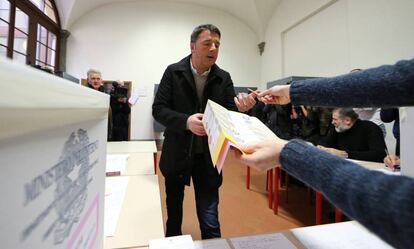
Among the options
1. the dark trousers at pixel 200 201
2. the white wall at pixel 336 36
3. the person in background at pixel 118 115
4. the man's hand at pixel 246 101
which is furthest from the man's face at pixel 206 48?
the white wall at pixel 336 36

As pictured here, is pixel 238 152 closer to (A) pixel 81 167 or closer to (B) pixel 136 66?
(A) pixel 81 167

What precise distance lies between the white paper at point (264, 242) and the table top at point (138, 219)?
213mm

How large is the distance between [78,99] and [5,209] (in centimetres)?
15

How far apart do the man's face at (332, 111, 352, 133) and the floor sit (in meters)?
0.82

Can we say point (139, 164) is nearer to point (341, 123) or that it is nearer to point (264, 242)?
point (264, 242)

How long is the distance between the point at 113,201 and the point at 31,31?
4.46 meters

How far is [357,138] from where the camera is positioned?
215cm

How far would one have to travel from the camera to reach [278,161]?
41cm

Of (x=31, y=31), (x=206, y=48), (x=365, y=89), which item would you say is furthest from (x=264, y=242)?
(x=31, y=31)

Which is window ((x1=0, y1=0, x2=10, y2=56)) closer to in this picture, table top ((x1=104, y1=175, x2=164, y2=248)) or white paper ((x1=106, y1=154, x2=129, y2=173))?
white paper ((x1=106, y1=154, x2=129, y2=173))

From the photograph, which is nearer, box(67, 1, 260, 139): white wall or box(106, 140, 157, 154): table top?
box(106, 140, 157, 154): table top

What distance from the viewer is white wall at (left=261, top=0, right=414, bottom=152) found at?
8.86 feet

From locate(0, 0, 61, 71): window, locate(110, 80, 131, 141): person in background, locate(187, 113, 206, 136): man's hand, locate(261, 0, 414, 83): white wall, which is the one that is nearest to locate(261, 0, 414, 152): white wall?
locate(261, 0, 414, 83): white wall

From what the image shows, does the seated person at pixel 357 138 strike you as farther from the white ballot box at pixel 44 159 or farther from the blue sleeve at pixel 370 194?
the white ballot box at pixel 44 159
